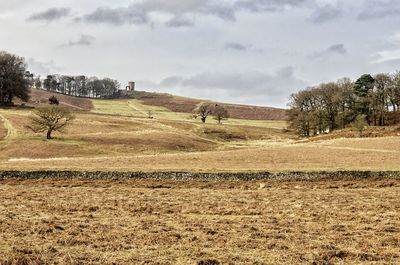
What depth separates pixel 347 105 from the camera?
112m

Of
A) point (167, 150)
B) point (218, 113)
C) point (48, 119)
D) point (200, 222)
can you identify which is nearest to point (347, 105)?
point (218, 113)

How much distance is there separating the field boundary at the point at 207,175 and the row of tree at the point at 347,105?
222 feet

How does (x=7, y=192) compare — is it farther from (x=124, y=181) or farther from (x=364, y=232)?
(x=364, y=232)

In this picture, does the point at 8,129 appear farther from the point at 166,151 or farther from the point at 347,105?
the point at 347,105

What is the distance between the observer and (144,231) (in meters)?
16.8

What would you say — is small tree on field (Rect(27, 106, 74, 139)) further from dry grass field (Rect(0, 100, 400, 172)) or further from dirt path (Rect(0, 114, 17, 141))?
dirt path (Rect(0, 114, 17, 141))

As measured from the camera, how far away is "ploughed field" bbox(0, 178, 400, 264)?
1325 centimetres

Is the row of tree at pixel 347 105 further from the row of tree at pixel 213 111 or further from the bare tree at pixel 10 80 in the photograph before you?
the bare tree at pixel 10 80

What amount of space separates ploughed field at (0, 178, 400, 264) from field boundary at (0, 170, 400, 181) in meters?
7.92

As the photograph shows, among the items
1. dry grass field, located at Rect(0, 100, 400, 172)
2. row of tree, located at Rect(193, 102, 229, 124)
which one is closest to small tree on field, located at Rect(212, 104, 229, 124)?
row of tree, located at Rect(193, 102, 229, 124)

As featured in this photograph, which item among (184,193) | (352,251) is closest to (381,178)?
(184,193)

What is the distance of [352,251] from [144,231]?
6.93 metres

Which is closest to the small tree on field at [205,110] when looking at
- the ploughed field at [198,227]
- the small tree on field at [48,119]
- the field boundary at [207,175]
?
the small tree on field at [48,119]

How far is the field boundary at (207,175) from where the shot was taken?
39438 millimetres
